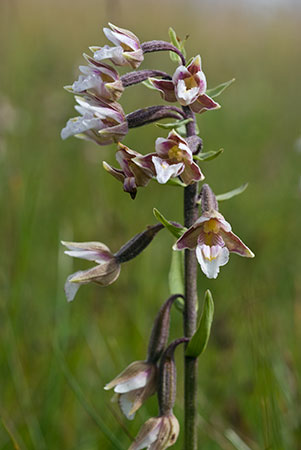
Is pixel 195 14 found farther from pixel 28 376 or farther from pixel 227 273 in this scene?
pixel 28 376

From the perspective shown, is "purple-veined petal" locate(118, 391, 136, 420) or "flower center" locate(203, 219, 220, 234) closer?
"flower center" locate(203, 219, 220, 234)

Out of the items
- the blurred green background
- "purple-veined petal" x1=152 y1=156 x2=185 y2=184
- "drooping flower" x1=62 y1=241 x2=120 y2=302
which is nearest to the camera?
"purple-veined petal" x1=152 y1=156 x2=185 y2=184

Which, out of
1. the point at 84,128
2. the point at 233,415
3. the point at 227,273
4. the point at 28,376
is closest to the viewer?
the point at 84,128

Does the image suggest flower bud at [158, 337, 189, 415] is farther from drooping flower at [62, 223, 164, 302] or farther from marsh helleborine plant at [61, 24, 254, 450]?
drooping flower at [62, 223, 164, 302]

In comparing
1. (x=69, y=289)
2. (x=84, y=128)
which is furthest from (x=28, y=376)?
(x=84, y=128)

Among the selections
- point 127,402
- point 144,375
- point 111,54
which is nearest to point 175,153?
point 111,54

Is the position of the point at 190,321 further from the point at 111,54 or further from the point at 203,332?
the point at 111,54

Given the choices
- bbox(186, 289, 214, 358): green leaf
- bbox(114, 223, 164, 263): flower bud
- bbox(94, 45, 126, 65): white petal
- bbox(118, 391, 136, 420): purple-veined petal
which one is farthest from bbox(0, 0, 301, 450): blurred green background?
bbox(94, 45, 126, 65): white petal

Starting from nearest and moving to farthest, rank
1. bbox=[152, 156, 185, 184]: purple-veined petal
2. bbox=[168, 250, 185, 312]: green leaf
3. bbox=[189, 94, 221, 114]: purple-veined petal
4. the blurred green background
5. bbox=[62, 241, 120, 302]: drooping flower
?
bbox=[152, 156, 185, 184]: purple-veined petal
bbox=[189, 94, 221, 114]: purple-veined petal
bbox=[62, 241, 120, 302]: drooping flower
bbox=[168, 250, 185, 312]: green leaf
the blurred green background
